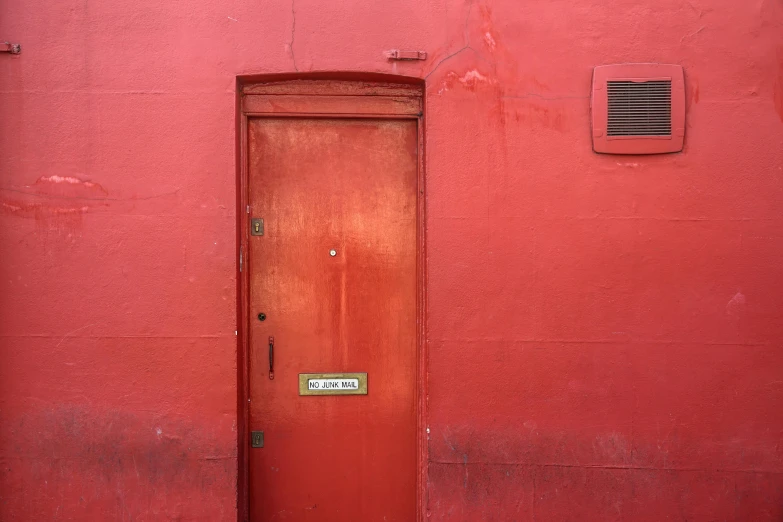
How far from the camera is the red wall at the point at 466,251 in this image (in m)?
3.96

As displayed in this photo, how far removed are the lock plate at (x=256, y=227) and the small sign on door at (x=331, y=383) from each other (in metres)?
1.00

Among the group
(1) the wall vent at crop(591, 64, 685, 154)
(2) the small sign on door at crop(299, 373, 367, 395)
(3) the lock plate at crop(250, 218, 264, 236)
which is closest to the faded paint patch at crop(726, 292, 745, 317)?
(1) the wall vent at crop(591, 64, 685, 154)

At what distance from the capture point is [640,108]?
3.97 metres

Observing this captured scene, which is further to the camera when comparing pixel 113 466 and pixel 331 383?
pixel 331 383

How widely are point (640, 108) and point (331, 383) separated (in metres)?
2.70

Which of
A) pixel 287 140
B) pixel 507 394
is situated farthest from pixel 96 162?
pixel 507 394

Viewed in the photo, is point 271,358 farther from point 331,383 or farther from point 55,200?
point 55,200

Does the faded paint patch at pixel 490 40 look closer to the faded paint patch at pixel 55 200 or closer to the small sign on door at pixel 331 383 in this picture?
the small sign on door at pixel 331 383

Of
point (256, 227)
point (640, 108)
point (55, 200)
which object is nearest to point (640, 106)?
point (640, 108)

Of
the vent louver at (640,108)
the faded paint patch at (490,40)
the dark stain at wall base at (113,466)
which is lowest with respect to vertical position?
the dark stain at wall base at (113,466)

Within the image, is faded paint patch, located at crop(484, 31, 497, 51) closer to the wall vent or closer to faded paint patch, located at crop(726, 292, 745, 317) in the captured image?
the wall vent

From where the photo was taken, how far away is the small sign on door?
13.9ft

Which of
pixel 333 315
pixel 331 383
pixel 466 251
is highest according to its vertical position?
pixel 466 251

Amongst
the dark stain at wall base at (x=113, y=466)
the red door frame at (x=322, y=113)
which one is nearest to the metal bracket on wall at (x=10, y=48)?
the red door frame at (x=322, y=113)
